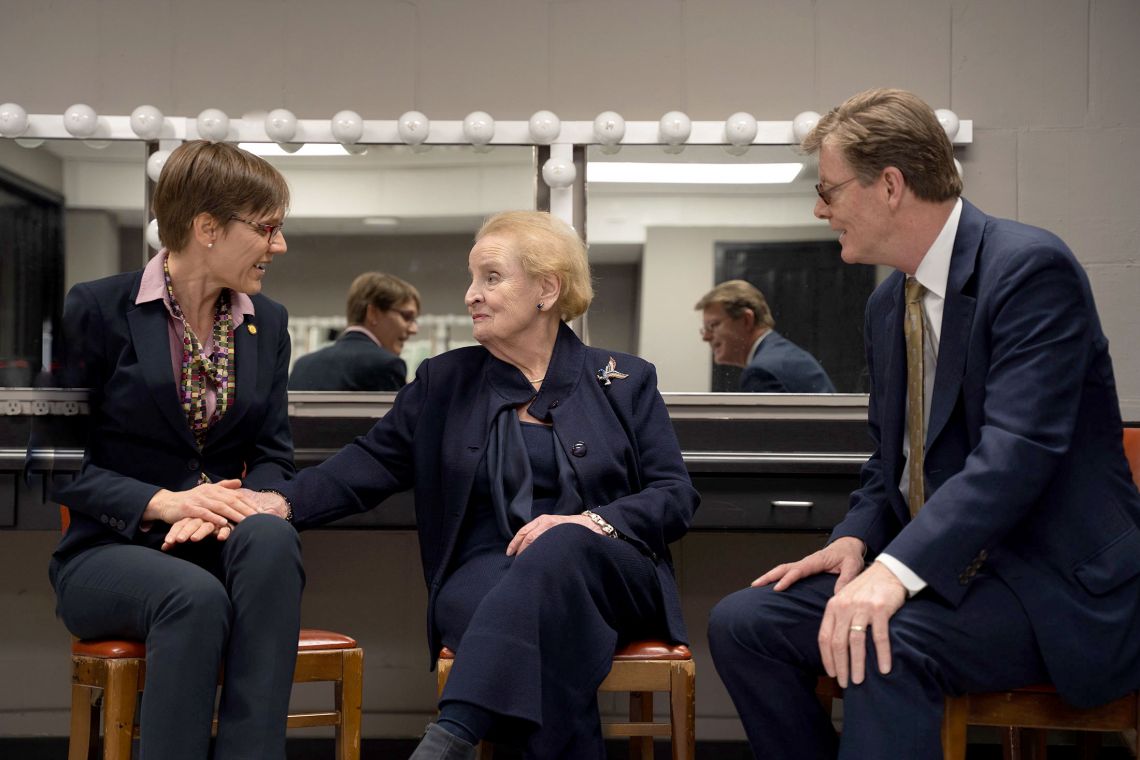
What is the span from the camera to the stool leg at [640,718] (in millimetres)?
2428

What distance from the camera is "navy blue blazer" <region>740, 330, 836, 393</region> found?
317cm

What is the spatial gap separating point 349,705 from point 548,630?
438 millimetres

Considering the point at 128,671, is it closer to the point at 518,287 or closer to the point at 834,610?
the point at 518,287

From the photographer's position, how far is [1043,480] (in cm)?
164

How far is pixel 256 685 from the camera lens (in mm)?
1824

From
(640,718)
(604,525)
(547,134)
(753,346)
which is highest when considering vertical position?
(547,134)

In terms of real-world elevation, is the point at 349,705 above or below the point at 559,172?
below

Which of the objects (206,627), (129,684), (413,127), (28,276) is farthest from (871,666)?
(28,276)

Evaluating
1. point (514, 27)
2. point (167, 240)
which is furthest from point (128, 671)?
point (514, 27)

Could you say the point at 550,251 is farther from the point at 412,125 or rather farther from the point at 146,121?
the point at 146,121

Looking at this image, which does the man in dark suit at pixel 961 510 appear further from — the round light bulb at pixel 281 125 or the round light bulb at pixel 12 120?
the round light bulb at pixel 12 120

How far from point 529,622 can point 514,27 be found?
6.47 feet

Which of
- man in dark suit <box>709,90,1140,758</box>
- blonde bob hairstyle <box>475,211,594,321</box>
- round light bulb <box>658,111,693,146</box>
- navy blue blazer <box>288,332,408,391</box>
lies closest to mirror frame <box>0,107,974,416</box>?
round light bulb <box>658,111,693,146</box>

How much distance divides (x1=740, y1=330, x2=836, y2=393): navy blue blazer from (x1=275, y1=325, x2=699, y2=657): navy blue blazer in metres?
0.87
